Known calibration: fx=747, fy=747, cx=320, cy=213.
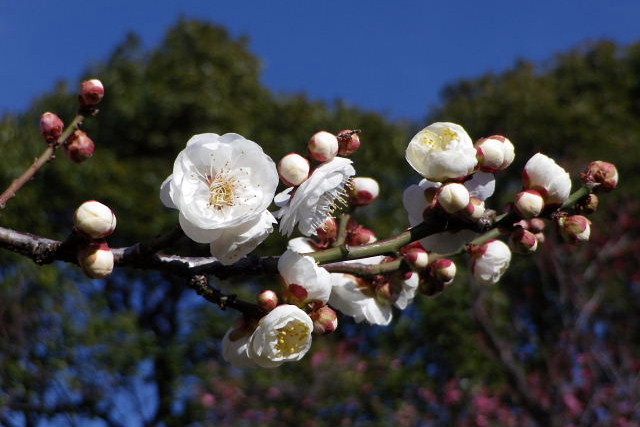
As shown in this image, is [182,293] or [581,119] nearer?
[182,293]

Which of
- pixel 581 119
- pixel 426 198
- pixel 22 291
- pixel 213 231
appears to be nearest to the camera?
pixel 213 231

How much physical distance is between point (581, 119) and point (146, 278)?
677 cm

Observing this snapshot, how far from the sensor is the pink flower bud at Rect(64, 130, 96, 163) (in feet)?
3.60

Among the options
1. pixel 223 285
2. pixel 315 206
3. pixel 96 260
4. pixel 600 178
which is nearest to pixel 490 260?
pixel 600 178

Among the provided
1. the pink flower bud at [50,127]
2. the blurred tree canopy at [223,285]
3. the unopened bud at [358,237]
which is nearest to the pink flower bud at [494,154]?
the unopened bud at [358,237]

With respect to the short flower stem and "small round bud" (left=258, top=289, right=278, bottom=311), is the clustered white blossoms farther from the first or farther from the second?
the short flower stem

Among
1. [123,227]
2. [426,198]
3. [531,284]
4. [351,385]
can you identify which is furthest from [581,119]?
[426,198]

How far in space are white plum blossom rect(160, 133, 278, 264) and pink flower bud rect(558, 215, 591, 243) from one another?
0.40 metres

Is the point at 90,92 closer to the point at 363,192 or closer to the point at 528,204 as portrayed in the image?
the point at 363,192

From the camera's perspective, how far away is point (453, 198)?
3.07ft

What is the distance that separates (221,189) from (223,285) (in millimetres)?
5850

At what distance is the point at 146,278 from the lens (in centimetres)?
927

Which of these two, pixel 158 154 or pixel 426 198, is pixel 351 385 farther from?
pixel 426 198

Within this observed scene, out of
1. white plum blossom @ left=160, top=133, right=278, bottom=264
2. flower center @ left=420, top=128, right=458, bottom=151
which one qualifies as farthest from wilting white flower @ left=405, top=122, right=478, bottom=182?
white plum blossom @ left=160, top=133, right=278, bottom=264
